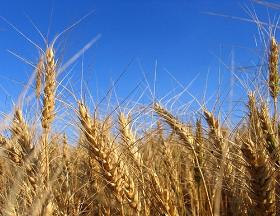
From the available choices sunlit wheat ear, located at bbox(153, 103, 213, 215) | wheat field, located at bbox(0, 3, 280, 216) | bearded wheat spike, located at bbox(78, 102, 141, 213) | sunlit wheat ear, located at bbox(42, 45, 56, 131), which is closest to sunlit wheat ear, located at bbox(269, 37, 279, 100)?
wheat field, located at bbox(0, 3, 280, 216)

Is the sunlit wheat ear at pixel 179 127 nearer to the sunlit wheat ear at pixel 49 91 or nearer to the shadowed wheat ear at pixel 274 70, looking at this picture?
the shadowed wheat ear at pixel 274 70

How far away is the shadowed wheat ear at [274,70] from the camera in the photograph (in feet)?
8.48

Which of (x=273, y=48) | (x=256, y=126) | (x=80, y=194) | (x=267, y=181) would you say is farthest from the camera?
(x=80, y=194)

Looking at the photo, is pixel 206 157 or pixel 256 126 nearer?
pixel 256 126

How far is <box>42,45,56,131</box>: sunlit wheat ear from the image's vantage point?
267 centimetres

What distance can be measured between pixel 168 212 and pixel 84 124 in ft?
2.09

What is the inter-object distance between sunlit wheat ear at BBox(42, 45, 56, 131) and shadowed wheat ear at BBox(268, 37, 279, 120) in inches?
51.0

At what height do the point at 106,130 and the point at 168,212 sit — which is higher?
the point at 106,130

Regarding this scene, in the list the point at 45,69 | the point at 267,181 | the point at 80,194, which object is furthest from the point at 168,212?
the point at 80,194

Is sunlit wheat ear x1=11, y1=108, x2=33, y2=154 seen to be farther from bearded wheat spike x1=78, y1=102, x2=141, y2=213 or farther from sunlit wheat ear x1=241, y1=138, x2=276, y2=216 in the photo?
sunlit wheat ear x1=241, y1=138, x2=276, y2=216

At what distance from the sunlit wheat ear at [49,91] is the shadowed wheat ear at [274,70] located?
1.29 m

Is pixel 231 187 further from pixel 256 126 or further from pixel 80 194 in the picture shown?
pixel 80 194

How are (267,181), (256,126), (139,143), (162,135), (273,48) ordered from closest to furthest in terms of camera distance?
(267,181), (256,126), (273,48), (139,143), (162,135)

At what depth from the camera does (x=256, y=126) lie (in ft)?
7.75
